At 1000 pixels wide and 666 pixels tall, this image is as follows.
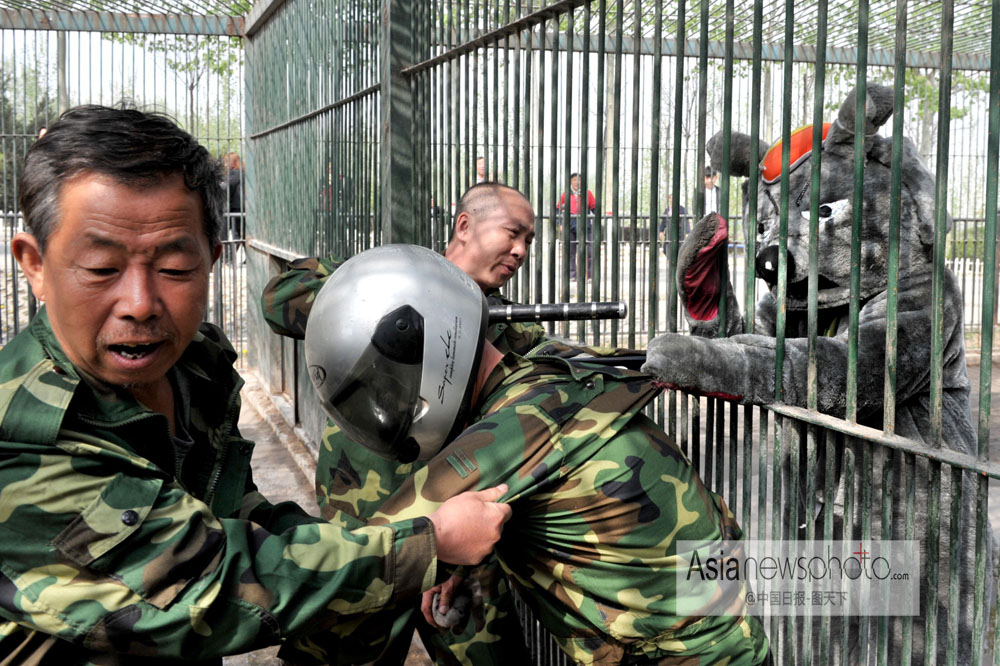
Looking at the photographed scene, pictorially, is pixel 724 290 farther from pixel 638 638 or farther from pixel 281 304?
pixel 281 304

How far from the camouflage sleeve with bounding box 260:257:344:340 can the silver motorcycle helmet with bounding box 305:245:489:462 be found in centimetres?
138

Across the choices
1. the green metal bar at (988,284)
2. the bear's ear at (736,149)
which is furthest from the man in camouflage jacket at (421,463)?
the green metal bar at (988,284)

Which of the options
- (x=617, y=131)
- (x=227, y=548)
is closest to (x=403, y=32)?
(x=617, y=131)

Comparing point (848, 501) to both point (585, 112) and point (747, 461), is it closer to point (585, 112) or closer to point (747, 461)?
point (747, 461)

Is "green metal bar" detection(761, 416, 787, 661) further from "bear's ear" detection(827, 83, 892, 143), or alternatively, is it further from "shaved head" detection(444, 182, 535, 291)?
"shaved head" detection(444, 182, 535, 291)

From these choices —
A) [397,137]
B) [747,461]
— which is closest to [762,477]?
[747,461]

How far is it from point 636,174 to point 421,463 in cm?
110

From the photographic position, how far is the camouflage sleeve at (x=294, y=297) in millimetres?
3613

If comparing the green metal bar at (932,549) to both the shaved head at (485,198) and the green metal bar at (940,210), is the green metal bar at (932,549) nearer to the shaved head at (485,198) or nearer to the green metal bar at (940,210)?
the green metal bar at (940,210)

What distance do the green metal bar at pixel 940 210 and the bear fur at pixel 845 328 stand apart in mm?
290

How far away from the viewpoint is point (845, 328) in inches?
119

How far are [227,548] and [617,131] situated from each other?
1746mm

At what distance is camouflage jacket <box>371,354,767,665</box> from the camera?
2068mm

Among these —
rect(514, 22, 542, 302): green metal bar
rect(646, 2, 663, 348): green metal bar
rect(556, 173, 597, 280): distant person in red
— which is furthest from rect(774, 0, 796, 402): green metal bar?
rect(514, 22, 542, 302): green metal bar
